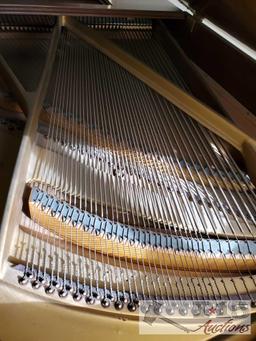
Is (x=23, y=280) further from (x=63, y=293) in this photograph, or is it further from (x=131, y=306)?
(x=131, y=306)

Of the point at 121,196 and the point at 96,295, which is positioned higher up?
the point at 121,196

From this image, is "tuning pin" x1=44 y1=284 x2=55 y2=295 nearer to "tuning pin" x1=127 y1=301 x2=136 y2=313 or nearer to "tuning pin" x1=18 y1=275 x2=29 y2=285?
"tuning pin" x1=18 y1=275 x2=29 y2=285

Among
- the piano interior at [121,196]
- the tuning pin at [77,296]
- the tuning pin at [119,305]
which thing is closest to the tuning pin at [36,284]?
the piano interior at [121,196]

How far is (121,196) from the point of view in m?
1.87

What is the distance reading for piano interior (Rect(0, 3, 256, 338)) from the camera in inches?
58.5

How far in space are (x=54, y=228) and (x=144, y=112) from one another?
108 centimetres

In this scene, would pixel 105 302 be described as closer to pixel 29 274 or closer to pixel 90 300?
pixel 90 300

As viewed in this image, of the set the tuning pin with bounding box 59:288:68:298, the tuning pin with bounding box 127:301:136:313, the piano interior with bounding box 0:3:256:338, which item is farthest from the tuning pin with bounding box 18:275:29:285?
the tuning pin with bounding box 127:301:136:313

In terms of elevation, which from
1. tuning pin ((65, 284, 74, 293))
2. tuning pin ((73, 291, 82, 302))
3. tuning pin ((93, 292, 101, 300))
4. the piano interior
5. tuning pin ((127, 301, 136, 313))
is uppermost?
the piano interior

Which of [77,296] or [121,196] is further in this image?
[121,196]

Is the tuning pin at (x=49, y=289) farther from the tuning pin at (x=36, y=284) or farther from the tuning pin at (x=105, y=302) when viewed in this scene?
the tuning pin at (x=105, y=302)

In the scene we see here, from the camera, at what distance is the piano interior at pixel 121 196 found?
149cm

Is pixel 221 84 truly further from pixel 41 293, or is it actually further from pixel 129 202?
pixel 41 293

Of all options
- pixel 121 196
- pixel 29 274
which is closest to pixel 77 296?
pixel 29 274
